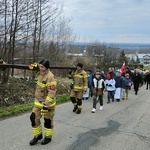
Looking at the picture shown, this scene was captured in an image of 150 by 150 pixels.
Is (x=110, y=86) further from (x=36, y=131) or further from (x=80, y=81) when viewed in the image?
(x=36, y=131)

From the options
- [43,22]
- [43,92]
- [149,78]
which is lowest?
[149,78]

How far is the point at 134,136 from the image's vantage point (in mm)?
7379

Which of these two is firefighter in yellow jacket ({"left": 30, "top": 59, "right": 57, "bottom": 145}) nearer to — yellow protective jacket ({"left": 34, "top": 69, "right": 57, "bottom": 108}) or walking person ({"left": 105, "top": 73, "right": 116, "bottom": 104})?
yellow protective jacket ({"left": 34, "top": 69, "right": 57, "bottom": 108})

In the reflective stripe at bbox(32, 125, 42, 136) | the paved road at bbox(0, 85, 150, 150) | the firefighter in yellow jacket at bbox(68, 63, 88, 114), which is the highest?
the firefighter in yellow jacket at bbox(68, 63, 88, 114)

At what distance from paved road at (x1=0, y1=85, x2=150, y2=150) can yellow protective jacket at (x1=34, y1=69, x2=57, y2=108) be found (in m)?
1.00

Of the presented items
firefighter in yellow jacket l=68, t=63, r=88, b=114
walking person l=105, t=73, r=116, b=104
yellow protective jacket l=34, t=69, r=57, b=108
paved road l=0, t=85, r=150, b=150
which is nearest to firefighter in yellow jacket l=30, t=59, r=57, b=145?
yellow protective jacket l=34, t=69, r=57, b=108

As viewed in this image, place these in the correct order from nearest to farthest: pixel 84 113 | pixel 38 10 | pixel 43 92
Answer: pixel 43 92 < pixel 84 113 < pixel 38 10

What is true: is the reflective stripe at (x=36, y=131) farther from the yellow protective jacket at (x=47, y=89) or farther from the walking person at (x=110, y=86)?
the walking person at (x=110, y=86)

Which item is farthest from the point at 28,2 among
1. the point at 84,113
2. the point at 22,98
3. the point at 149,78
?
the point at 149,78

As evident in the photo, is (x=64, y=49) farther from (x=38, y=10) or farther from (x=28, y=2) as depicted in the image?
(x=28, y=2)

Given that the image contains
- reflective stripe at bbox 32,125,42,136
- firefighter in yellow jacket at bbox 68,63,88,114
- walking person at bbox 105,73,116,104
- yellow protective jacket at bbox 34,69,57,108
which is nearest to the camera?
yellow protective jacket at bbox 34,69,57,108

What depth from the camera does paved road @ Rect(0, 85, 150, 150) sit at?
636 centimetres

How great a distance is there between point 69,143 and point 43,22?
12.3 m

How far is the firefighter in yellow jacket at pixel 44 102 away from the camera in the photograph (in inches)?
242
